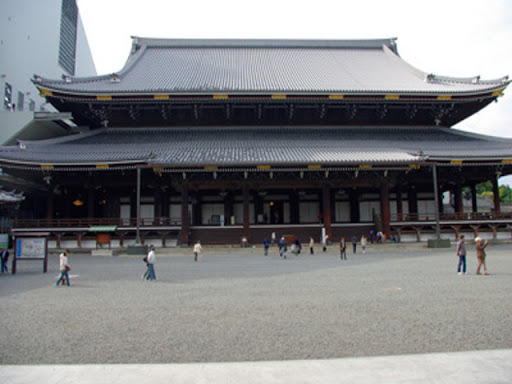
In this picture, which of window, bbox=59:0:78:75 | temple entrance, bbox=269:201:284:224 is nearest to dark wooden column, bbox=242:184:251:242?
temple entrance, bbox=269:201:284:224

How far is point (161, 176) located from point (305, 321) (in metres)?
20.3

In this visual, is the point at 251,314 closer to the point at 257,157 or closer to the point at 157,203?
the point at 257,157

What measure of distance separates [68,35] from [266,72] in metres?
36.3

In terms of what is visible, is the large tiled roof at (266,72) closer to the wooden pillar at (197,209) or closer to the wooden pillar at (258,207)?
the wooden pillar at (197,209)

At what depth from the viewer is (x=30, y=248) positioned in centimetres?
1684

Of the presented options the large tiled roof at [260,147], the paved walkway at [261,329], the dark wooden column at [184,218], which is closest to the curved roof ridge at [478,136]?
the large tiled roof at [260,147]

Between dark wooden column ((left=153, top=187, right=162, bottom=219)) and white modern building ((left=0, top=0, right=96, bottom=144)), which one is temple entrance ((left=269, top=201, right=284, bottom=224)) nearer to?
dark wooden column ((left=153, top=187, right=162, bottom=219))

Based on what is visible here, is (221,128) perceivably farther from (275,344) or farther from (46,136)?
(275,344)

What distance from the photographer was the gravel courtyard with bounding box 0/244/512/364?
6457 mm

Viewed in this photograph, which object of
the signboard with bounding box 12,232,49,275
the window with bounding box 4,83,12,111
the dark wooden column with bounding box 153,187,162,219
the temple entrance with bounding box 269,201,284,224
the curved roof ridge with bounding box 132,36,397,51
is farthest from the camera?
the curved roof ridge with bounding box 132,36,397,51

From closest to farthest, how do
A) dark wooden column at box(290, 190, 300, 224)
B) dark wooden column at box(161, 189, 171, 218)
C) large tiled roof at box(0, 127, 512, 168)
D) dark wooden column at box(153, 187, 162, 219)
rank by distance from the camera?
1. large tiled roof at box(0, 127, 512, 168)
2. dark wooden column at box(153, 187, 162, 219)
3. dark wooden column at box(161, 189, 171, 218)
4. dark wooden column at box(290, 190, 300, 224)

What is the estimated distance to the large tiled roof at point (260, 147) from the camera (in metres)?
23.8

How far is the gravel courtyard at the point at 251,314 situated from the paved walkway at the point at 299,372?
35 centimetres

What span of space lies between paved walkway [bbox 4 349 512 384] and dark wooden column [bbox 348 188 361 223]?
23156 mm
